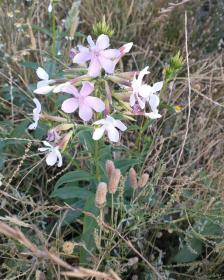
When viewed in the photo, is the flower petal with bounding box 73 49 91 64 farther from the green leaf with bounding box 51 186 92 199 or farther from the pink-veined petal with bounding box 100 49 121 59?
the green leaf with bounding box 51 186 92 199

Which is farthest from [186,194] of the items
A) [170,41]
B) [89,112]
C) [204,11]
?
[204,11]

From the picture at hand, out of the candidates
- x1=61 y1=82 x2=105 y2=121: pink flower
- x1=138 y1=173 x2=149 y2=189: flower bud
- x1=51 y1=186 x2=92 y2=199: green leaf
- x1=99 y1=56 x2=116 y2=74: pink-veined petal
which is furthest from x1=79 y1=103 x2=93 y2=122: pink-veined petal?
x1=51 y1=186 x2=92 y2=199: green leaf

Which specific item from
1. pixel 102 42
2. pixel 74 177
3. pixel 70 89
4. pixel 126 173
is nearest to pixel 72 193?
pixel 74 177

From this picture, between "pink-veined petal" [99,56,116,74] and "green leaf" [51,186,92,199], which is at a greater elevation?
"pink-veined petal" [99,56,116,74]

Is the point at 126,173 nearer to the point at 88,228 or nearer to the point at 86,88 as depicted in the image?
the point at 88,228

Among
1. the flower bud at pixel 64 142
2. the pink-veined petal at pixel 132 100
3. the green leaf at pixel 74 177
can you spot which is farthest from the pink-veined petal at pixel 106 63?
the green leaf at pixel 74 177

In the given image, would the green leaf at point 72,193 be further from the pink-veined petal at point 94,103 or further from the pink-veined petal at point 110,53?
the pink-veined petal at point 110,53

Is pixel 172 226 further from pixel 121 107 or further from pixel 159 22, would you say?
pixel 159 22
